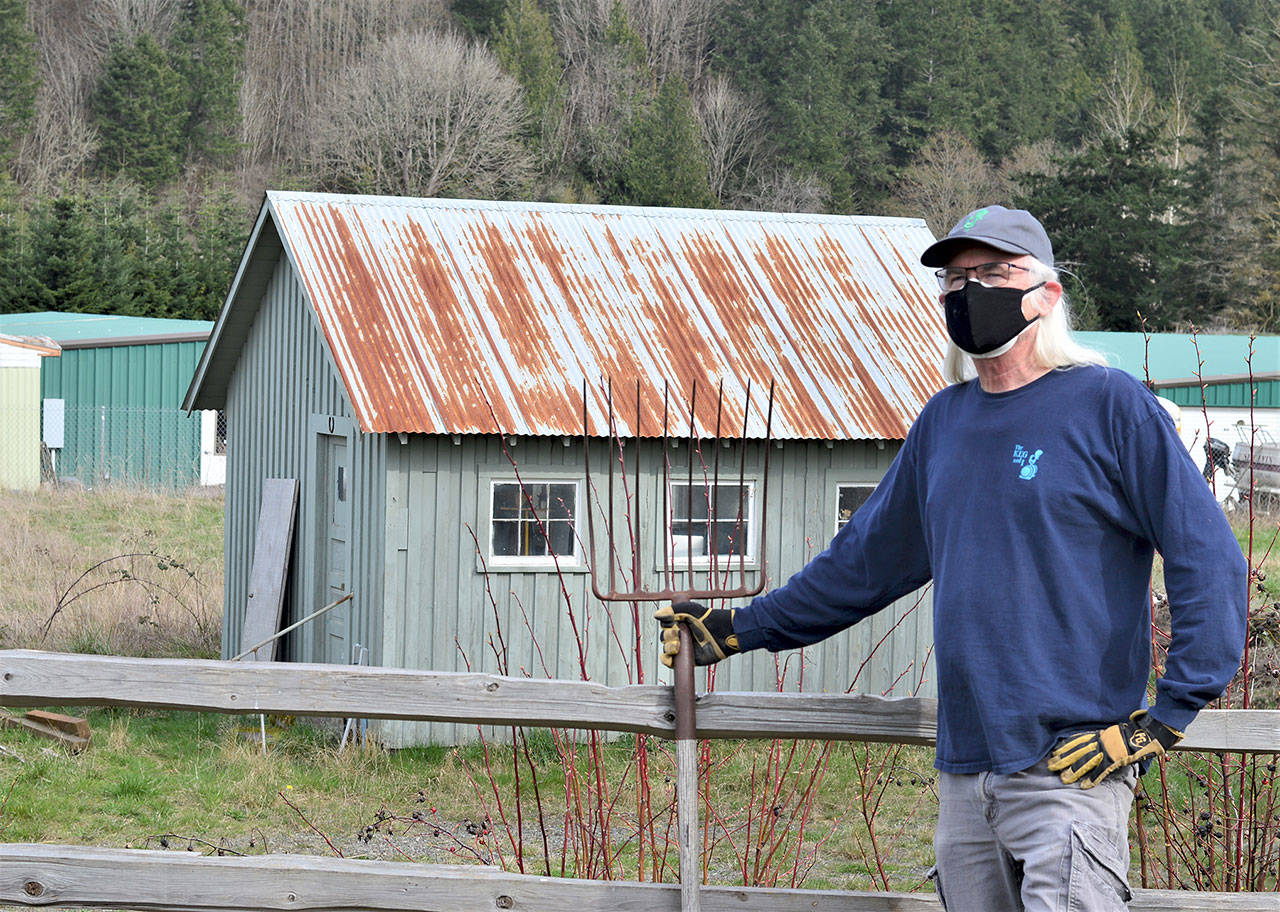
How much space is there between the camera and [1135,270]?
1753 inches

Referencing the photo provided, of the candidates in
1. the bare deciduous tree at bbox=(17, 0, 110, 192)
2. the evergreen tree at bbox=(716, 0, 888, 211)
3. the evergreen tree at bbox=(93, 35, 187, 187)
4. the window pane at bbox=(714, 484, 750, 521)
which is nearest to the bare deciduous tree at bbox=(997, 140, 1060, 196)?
the evergreen tree at bbox=(716, 0, 888, 211)

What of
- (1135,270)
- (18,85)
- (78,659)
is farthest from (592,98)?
(78,659)

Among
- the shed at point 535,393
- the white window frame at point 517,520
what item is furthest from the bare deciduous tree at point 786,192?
the white window frame at point 517,520

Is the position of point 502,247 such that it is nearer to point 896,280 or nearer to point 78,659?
point 896,280

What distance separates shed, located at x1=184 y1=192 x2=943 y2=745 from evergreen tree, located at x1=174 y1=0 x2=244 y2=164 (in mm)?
50052

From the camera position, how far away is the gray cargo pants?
9.33ft

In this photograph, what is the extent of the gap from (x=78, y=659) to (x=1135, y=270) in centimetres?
4440

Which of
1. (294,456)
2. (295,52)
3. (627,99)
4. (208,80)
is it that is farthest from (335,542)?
(295,52)

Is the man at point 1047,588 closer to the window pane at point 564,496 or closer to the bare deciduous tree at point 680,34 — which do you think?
the window pane at point 564,496

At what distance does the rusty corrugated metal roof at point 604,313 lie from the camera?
10789mm

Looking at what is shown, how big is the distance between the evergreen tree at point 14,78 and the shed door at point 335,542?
50.3 meters

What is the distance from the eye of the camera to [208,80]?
199 ft

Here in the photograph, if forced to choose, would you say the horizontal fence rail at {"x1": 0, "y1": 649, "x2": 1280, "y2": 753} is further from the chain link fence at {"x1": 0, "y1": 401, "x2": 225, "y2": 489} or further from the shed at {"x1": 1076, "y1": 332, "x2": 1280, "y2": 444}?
the shed at {"x1": 1076, "y1": 332, "x2": 1280, "y2": 444}

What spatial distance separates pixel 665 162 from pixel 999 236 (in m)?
54.7
